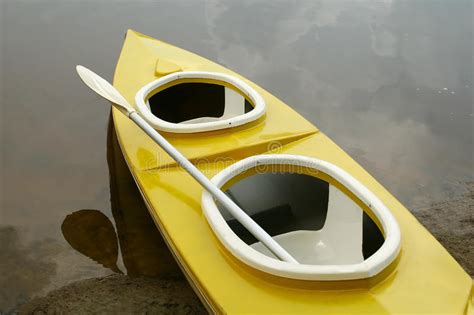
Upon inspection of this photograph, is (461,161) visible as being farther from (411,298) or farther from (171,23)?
(171,23)

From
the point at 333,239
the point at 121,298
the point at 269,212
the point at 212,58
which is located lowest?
the point at 121,298

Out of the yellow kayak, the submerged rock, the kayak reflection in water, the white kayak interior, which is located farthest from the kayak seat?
the submerged rock

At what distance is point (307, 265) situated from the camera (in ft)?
6.79

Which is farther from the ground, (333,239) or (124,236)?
(333,239)

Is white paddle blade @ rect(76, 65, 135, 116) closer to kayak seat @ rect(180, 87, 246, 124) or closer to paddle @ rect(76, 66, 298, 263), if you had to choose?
paddle @ rect(76, 66, 298, 263)

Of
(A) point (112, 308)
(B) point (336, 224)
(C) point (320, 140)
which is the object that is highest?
(C) point (320, 140)

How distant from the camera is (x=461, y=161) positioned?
13.7 ft

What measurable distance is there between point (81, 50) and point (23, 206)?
2.44 meters

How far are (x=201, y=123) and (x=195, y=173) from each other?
0.73 meters

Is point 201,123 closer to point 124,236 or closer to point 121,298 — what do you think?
point 124,236

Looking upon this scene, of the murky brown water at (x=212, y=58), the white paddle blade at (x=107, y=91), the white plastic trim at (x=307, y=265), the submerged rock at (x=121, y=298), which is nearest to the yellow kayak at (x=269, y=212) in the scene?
the white plastic trim at (x=307, y=265)

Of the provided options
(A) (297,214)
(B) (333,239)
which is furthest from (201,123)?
(B) (333,239)

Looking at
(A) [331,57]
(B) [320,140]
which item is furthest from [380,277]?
(A) [331,57]

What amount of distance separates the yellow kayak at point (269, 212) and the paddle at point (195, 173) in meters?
0.04
